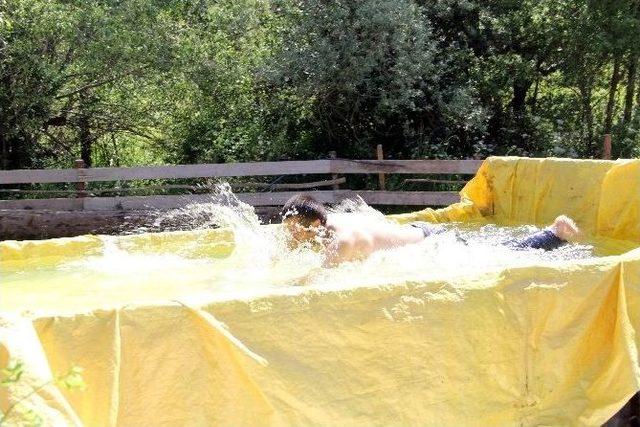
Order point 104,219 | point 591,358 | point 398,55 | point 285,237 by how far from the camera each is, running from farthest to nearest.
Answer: point 398,55, point 104,219, point 285,237, point 591,358

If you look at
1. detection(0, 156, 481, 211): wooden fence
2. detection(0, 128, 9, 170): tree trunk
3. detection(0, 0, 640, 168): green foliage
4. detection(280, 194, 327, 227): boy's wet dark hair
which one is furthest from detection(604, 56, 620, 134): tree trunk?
detection(280, 194, 327, 227): boy's wet dark hair

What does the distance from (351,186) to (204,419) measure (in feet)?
30.7

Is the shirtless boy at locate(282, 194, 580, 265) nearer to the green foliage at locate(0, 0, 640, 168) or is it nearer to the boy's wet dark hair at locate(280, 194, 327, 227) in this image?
the boy's wet dark hair at locate(280, 194, 327, 227)

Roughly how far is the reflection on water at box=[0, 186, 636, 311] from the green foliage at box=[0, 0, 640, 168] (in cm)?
598

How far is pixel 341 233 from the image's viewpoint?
434 centimetres

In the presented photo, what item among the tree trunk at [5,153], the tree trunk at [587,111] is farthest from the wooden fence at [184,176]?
the tree trunk at [587,111]

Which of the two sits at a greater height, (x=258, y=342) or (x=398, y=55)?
(x=398, y=55)

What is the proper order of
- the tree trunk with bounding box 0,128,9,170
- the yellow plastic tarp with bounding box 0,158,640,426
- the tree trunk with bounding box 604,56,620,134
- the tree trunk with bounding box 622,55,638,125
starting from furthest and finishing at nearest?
the tree trunk with bounding box 622,55,638,125, the tree trunk with bounding box 604,56,620,134, the tree trunk with bounding box 0,128,9,170, the yellow plastic tarp with bounding box 0,158,640,426

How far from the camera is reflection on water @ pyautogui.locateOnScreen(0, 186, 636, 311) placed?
4.36m

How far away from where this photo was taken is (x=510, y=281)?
3.12 m

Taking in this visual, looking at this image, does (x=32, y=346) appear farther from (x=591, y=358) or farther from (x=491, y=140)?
(x=491, y=140)

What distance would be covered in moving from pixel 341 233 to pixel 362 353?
4.87 ft

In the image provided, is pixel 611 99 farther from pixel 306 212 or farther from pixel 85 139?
pixel 306 212

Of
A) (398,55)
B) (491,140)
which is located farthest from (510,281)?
(491,140)
